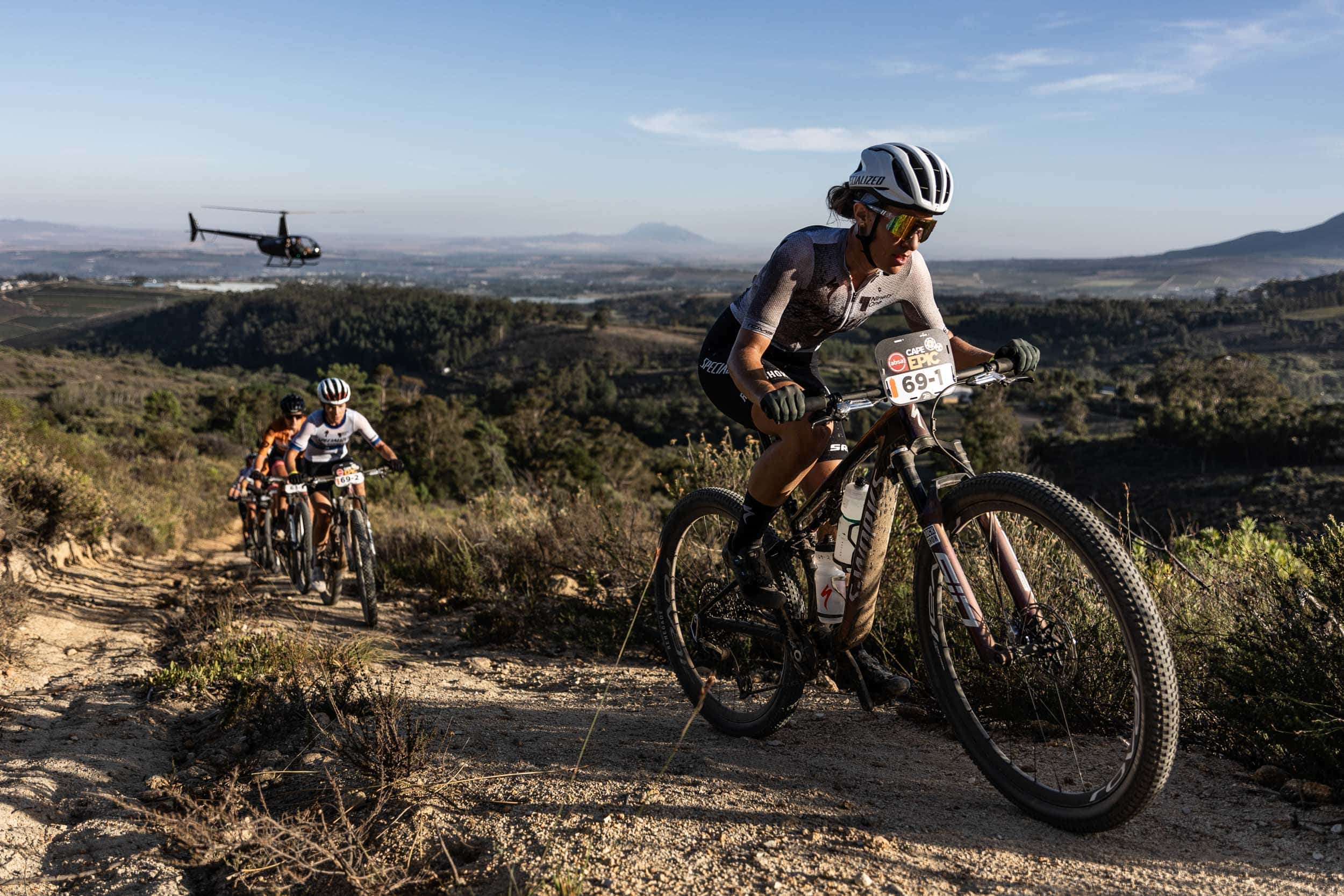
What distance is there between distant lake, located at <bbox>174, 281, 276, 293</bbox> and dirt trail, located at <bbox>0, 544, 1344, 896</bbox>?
14329 centimetres

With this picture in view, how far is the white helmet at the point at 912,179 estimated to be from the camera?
300 centimetres

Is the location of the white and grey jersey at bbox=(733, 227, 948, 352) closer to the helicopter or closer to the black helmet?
the black helmet

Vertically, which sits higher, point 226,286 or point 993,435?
point 226,286

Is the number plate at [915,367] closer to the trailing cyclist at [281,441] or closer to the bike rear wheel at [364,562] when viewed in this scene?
the bike rear wheel at [364,562]

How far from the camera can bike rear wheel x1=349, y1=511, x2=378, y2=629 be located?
6.77 metres

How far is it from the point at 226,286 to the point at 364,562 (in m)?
183

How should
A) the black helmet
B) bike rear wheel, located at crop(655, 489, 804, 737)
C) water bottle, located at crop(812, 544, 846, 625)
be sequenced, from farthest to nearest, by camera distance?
1. the black helmet
2. bike rear wheel, located at crop(655, 489, 804, 737)
3. water bottle, located at crop(812, 544, 846, 625)

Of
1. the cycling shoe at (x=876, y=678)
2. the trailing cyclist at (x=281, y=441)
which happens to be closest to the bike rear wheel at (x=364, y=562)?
the trailing cyclist at (x=281, y=441)

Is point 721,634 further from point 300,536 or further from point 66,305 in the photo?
point 66,305

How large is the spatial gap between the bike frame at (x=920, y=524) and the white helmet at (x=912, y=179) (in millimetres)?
699

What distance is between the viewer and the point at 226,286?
168m

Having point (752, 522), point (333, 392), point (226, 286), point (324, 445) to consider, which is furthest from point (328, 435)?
point (226, 286)

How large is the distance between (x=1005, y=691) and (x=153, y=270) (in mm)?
219934

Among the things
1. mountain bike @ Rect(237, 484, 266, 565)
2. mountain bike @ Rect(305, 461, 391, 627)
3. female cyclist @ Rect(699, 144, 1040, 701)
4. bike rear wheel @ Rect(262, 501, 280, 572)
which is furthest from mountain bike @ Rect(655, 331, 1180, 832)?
mountain bike @ Rect(237, 484, 266, 565)
